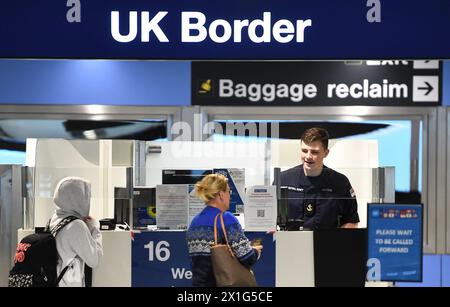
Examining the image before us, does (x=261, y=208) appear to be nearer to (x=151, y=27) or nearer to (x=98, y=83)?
(x=151, y=27)

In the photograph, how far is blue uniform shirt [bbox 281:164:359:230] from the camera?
14.5 feet

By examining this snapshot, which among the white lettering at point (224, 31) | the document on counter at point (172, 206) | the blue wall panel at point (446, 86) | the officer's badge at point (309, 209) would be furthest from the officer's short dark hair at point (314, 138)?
the white lettering at point (224, 31)

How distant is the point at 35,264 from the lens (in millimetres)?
4141

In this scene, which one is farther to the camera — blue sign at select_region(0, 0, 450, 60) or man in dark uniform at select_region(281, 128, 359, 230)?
man in dark uniform at select_region(281, 128, 359, 230)

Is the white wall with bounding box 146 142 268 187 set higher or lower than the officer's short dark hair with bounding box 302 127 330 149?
lower

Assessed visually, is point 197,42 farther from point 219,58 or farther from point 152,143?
point 152,143

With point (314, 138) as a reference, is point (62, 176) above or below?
below

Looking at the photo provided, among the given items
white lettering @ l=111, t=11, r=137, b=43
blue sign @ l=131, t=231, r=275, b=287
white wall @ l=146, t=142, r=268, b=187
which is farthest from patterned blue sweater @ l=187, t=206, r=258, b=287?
white lettering @ l=111, t=11, r=137, b=43

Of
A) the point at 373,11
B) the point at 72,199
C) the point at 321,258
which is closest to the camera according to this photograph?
the point at 373,11

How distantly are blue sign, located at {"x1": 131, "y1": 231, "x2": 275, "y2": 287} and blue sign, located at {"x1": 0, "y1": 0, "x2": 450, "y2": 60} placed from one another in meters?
1.39

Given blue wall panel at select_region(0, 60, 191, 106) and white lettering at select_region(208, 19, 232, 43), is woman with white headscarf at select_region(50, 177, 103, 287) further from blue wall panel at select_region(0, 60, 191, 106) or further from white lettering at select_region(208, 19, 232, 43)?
blue wall panel at select_region(0, 60, 191, 106)

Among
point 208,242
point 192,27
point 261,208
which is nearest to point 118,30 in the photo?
point 192,27
